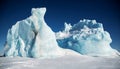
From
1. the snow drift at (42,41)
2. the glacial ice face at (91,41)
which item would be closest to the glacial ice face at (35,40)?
the snow drift at (42,41)

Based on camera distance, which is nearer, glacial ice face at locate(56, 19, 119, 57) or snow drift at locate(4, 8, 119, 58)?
snow drift at locate(4, 8, 119, 58)

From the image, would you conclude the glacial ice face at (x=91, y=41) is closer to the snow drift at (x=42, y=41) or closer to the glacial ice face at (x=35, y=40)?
the snow drift at (x=42, y=41)

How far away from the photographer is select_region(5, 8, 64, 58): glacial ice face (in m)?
6.07

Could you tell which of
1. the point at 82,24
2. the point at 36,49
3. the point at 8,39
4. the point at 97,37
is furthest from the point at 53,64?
the point at 82,24

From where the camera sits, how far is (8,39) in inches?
270

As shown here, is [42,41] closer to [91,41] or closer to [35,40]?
[35,40]

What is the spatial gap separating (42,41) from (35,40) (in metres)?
0.23

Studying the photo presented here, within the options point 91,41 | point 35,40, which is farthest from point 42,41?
point 91,41

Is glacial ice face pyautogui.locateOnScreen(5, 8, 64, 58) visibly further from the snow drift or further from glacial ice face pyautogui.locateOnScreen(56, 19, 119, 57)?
glacial ice face pyautogui.locateOnScreen(56, 19, 119, 57)

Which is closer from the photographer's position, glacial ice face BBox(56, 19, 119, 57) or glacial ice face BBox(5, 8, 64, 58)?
glacial ice face BBox(5, 8, 64, 58)

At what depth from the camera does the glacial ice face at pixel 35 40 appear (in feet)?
19.9

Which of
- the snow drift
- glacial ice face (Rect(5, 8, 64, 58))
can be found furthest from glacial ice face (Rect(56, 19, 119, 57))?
glacial ice face (Rect(5, 8, 64, 58))

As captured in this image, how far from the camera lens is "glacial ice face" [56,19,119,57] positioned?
748 centimetres

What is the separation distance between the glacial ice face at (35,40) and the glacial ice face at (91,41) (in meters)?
1.33
